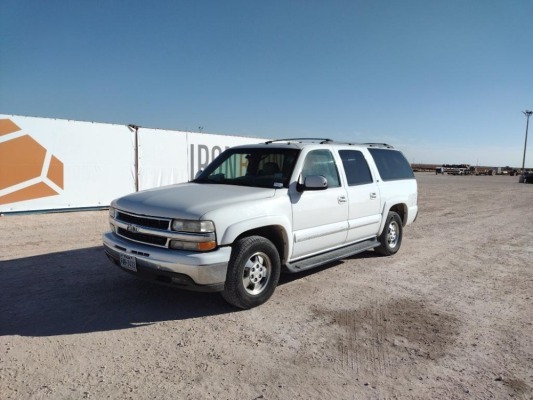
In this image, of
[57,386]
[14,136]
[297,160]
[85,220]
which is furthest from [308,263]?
[14,136]

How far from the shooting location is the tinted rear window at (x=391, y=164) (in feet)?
22.1

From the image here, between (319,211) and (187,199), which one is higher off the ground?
(187,199)

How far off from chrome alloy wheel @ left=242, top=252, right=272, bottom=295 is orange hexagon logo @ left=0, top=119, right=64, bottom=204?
9131mm

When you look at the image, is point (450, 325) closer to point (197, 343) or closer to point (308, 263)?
point (308, 263)

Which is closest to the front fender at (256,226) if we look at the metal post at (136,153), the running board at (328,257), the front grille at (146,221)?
the running board at (328,257)

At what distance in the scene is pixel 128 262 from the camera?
13.5ft

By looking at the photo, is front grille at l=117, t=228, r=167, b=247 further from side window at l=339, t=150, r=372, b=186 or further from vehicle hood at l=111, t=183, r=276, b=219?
side window at l=339, t=150, r=372, b=186

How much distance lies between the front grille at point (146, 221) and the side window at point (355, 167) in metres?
2.88

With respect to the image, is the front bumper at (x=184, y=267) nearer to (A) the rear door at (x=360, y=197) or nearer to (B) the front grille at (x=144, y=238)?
(B) the front grille at (x=144, y=238)

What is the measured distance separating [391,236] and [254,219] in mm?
3764

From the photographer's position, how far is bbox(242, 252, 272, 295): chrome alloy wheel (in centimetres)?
424

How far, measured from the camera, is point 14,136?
10.5 meters

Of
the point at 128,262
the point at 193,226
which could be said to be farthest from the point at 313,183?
the point at 128,262

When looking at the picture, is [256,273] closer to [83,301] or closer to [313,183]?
[313,183]
